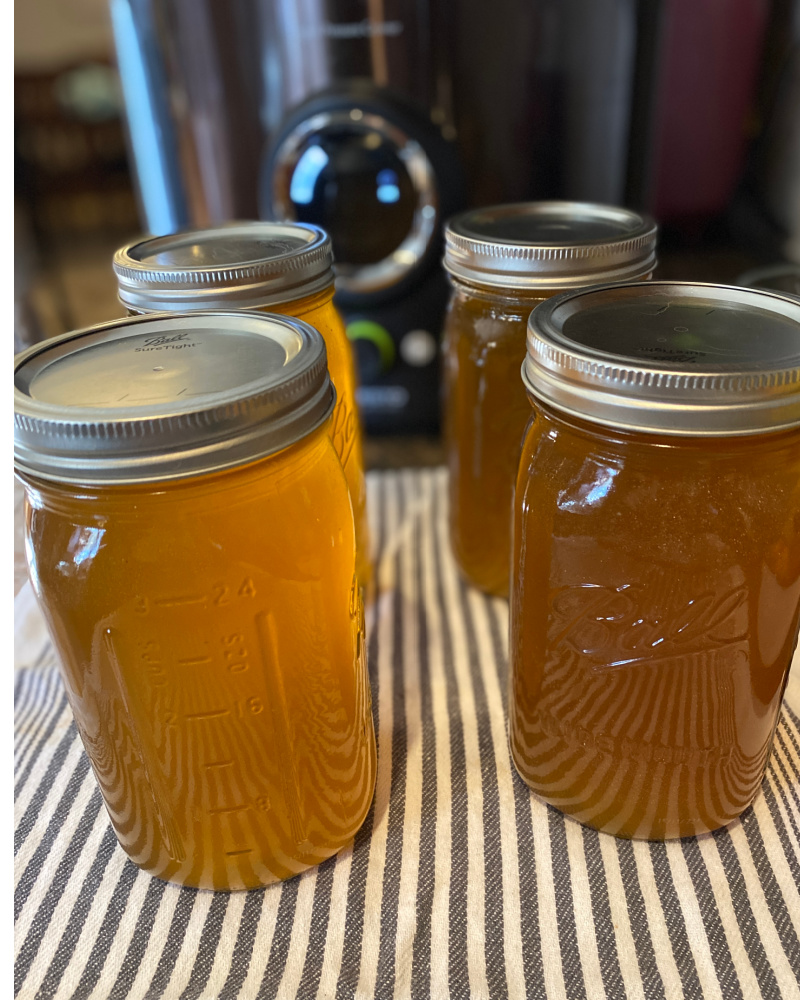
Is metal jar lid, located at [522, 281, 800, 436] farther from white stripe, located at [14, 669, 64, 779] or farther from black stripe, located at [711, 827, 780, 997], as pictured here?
white stripe, located at [14, 669, 64, 779]

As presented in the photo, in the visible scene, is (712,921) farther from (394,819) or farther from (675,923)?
(394,819)

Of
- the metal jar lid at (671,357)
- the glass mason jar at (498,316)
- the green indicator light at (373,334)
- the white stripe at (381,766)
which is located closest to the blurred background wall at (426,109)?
the green indicator light at (373,334)

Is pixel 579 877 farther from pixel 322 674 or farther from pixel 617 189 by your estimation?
pixel 617 189

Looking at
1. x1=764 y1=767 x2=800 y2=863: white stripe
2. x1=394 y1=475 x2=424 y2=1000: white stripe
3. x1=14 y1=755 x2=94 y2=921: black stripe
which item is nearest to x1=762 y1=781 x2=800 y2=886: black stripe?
x1=764 y1=767 x2=800 y2=863: white stripe

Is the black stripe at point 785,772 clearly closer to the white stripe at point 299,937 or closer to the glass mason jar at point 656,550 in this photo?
the glass mason jar at point 656,550

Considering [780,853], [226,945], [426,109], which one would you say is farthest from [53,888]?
[426,109]
